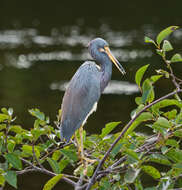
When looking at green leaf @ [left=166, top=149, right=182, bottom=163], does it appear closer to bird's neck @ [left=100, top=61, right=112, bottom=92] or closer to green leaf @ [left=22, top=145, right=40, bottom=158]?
green leaf @ [left=22, top=145, right=40, bottom=158]

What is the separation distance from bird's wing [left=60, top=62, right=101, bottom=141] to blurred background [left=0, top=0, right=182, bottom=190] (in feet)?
6.69

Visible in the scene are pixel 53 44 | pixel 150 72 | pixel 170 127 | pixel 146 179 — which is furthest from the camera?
pixel 53 44

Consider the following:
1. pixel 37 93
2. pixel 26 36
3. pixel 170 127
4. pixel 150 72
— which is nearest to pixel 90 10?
pixel 26 36

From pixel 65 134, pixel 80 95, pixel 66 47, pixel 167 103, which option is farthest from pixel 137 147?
pixel 66 47

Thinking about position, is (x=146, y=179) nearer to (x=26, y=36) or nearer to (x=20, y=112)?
(x=20, y=112)

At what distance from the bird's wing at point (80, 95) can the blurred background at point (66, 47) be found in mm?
2040

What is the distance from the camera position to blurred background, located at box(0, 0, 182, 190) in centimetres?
733

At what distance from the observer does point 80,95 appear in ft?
10.1

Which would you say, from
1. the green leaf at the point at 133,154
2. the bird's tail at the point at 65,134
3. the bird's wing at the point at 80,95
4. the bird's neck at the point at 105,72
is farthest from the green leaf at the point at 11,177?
the bird's neck at the point at 105,72

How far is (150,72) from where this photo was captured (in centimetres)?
883

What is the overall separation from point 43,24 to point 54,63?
3.33 metres

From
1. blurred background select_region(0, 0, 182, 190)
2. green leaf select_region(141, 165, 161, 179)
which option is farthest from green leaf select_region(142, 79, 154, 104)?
blurred background select_region(0, 0, 182, 190)

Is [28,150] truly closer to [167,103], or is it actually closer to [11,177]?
[11,177]

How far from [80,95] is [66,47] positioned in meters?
7.97
